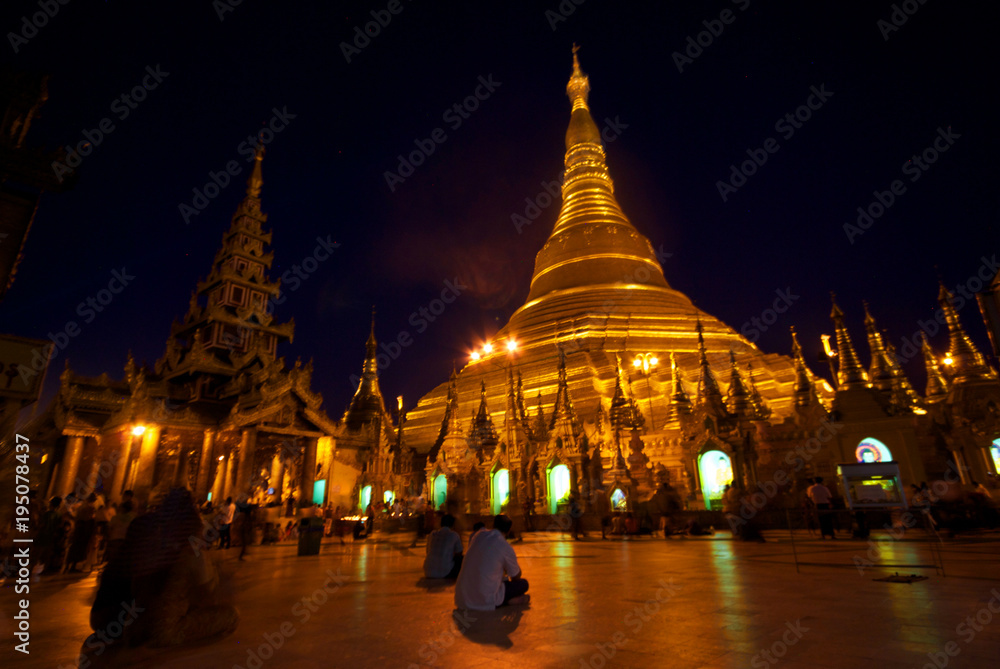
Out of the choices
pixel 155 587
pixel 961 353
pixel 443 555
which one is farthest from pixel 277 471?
pixel 961 353

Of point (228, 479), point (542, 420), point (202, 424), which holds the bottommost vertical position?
point (228, 479)

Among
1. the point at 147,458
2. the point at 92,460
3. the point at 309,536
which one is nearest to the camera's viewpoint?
the point at 309,536

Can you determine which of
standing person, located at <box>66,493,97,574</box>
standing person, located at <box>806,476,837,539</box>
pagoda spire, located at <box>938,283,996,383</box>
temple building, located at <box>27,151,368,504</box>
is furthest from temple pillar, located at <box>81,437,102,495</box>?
pagoda spire, located at <box>938,283,996,383</box>

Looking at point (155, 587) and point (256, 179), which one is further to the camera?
point (256, 179)

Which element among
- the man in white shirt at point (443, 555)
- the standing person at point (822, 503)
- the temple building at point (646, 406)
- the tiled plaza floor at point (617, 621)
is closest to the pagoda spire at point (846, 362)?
the temple building at point (646, 406)

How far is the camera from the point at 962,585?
592 centimetres

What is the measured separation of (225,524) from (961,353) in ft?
99.1

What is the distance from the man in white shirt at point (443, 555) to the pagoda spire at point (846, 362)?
18.0 metres

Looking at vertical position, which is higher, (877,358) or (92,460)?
(877,358)

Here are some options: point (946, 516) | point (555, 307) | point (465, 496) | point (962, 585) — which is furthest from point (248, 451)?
point (555, 307)

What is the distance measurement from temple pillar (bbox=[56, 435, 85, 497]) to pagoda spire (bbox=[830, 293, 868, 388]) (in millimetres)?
27599

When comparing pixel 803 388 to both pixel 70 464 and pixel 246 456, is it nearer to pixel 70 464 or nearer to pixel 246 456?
pixel 246 456

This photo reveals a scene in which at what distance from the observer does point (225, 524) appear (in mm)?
13812

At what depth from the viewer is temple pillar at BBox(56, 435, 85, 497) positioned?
17.7m
